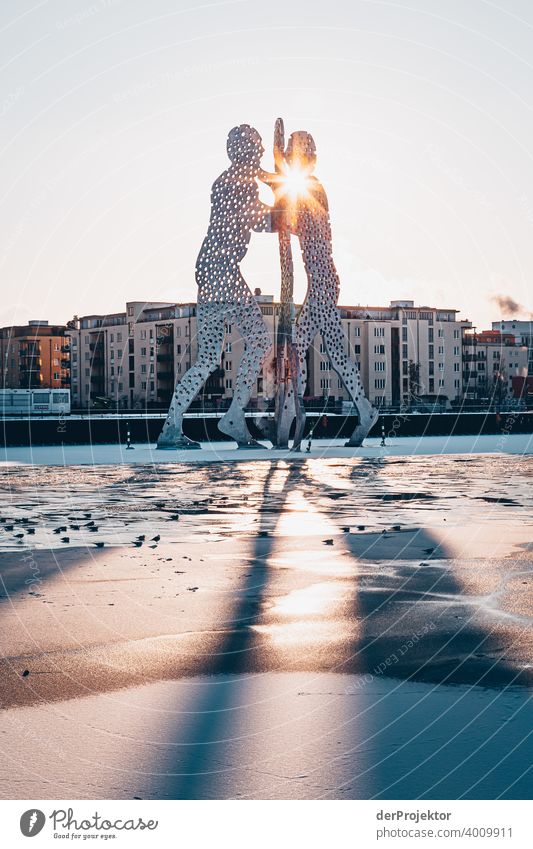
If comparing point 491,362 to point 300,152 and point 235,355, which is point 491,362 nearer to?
point 235,355

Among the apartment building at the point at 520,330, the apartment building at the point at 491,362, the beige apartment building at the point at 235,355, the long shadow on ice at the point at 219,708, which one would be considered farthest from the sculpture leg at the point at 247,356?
the apartment building at the point at 520,330

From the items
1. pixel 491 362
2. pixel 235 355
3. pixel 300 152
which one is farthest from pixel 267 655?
pixel 491 362

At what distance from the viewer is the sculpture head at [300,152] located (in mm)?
37750

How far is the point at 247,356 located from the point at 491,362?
5207 inches

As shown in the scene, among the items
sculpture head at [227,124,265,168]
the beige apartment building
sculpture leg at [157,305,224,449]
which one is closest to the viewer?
sculpture head at [227,124,265,168]

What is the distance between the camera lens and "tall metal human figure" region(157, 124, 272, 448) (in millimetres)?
36375

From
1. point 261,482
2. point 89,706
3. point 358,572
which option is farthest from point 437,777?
point 261,482

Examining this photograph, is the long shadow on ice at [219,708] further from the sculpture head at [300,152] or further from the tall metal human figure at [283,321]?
the sculpture head at [300,152]

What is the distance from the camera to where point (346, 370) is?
1550 inches

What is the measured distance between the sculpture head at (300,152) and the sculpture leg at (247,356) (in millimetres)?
4637
